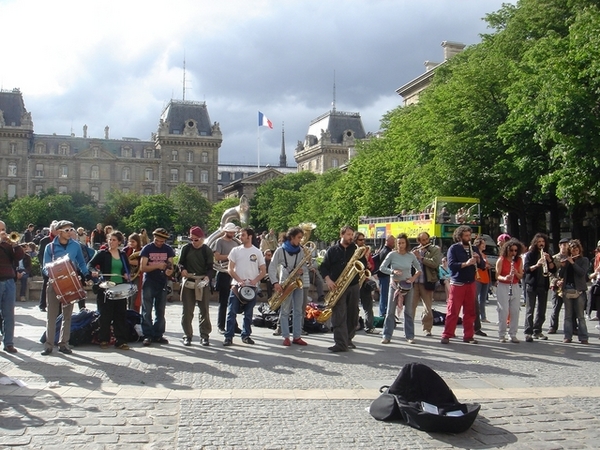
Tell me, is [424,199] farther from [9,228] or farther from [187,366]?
[9,228]

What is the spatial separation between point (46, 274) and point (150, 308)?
5.65 feet

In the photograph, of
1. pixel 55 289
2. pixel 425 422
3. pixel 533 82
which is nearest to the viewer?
pixel 425 422

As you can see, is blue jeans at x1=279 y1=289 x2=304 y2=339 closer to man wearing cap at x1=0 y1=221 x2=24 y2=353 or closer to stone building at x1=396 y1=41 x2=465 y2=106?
man wearing cap at x1=0 y1=221 x2=24 y2=353

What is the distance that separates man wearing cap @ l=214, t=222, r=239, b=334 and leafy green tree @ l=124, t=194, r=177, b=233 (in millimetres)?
78915

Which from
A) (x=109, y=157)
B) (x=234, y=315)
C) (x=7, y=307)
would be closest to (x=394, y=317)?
(x=234, y=315)

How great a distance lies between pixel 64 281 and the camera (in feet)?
33.9

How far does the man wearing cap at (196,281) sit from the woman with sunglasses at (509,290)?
4.91m

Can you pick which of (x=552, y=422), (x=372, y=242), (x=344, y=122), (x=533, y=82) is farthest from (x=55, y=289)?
(x=344, y=122)

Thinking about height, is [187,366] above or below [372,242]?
below

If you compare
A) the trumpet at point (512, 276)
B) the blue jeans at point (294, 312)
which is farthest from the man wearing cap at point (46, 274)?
the trumpet at point (512, 276)

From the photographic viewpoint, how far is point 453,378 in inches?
361

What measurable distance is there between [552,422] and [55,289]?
679cm

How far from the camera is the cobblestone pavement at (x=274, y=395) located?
6449mm

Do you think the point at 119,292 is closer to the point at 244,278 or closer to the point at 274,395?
the point at 244,278
